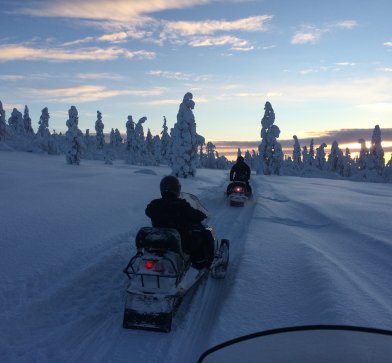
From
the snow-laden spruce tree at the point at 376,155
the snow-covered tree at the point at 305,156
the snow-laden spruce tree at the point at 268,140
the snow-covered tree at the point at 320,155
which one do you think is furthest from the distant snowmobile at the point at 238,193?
the snow-covered tree at the point at 305,156

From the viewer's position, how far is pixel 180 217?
5.52 m

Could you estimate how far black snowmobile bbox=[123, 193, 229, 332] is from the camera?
179 inches

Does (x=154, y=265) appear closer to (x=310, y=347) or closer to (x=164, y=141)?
(x=310, y=347)

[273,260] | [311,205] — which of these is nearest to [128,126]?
[311,205]

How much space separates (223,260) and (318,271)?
5.34 ft

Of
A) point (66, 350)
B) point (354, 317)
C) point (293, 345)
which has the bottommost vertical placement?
point (66, 350)

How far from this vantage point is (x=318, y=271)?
6188 mm

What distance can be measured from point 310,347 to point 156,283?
3219mm

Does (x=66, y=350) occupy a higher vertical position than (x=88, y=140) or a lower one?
lower

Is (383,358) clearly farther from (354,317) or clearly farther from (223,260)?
(223,260)

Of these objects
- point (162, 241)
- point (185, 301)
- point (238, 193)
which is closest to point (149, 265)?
point (162, 241)

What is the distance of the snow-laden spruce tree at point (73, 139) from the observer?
49844mm

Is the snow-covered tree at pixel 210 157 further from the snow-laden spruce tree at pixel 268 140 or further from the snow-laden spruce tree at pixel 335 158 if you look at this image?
the snow-laden spruce tree at pixel 268 140

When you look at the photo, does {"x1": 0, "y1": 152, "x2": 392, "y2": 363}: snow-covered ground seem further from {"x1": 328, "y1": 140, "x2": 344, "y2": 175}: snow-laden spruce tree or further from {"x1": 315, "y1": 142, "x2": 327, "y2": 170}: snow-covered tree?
{"x1": 315, "y1": 142, "x2": 327, "y2": 170}: snow-covered tree
